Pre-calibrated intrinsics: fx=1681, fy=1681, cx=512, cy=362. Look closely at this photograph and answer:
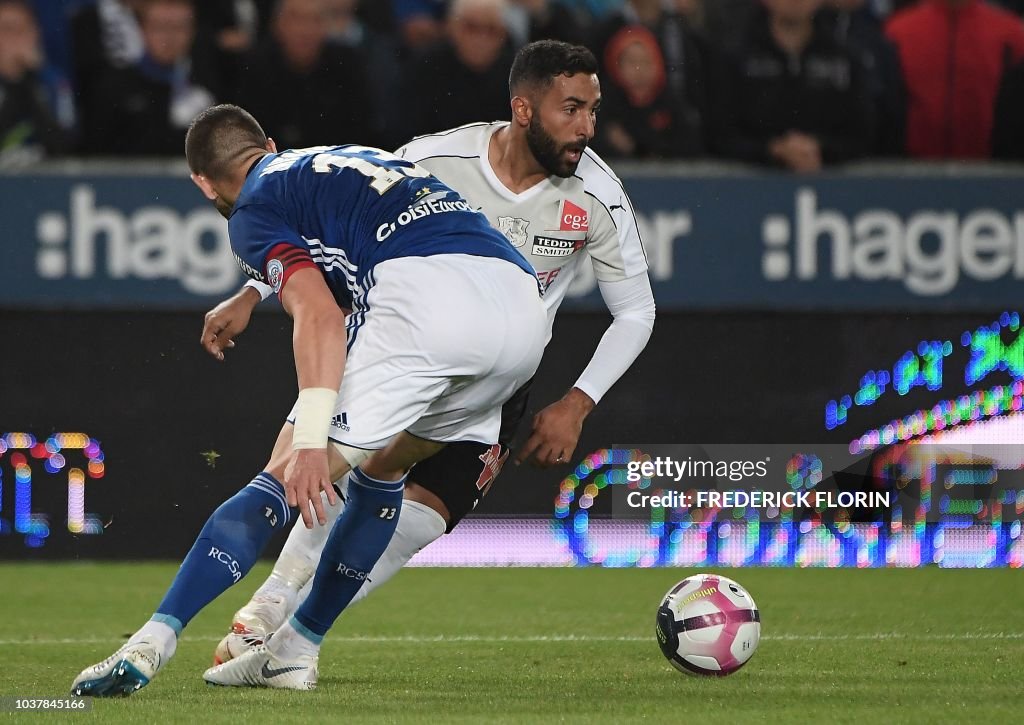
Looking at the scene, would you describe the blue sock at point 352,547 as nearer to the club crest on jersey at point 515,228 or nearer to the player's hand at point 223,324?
the player's hand at point 223,324

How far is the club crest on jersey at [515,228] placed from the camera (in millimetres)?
5172

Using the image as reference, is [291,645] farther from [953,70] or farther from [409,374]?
[953,70]

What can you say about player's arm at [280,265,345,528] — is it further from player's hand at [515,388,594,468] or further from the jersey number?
player's hand at [515,388,594,468]

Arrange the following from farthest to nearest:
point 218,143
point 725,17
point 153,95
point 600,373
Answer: point 725,17
point 153,95
point 600,373
point 218,143

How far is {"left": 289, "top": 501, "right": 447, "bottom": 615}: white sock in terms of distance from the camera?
4957mm

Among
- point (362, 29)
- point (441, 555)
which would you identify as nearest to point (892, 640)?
point (441, 555)

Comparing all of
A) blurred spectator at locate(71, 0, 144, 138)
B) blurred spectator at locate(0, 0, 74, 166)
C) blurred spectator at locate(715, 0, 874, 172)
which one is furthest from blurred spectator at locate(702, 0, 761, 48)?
blurred spectator at locate(0, 0, 74, 166)

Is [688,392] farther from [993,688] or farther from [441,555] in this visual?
[993,688]

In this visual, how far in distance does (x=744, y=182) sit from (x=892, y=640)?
284 cm

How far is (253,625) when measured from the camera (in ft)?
15.3

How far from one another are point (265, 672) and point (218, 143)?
1.39m

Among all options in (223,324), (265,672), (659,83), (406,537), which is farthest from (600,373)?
(659,83)

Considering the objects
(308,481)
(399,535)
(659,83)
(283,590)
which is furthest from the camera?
(659,83)

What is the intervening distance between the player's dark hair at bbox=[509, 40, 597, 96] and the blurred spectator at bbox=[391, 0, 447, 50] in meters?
4.21
